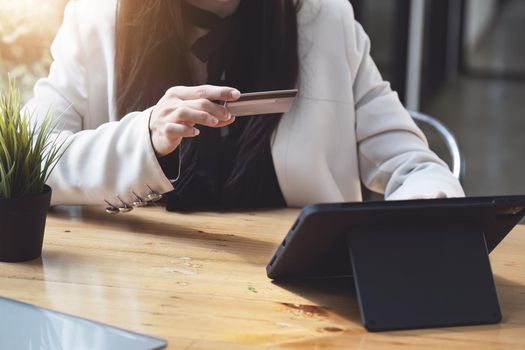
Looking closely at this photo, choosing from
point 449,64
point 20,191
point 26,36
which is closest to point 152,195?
point 20,191

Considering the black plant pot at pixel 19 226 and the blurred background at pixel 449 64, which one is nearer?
the black plant pot at pixel 19 226

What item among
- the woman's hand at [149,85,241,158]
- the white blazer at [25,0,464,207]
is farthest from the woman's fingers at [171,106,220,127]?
the white blazer at [25,0,464,207]

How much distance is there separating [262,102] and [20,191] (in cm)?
36

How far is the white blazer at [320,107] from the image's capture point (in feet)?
5.56

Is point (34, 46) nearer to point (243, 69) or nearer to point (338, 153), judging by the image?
point (243, 69)

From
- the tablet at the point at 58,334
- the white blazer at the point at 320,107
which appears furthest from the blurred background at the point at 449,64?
the tablet at the point at 58,334

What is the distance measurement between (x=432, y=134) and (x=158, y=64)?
3254mm

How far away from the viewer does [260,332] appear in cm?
99

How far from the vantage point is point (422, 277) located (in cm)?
106

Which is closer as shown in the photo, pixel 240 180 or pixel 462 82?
pixel 240 180

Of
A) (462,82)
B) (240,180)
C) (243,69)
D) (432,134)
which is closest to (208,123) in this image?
(240,180)

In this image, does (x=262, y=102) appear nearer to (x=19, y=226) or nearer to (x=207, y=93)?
(x=207, y=93)

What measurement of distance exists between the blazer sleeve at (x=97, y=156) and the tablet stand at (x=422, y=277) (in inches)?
18.2

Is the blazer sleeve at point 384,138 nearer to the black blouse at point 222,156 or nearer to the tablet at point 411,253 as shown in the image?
the black blouse at point 222,156
